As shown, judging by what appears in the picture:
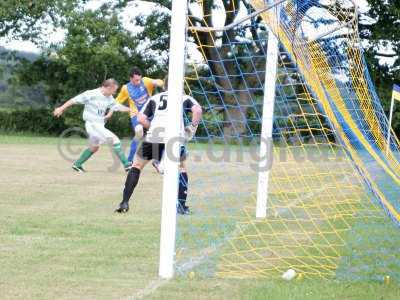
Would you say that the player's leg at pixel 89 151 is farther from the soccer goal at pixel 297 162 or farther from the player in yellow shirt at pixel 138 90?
the soccer goal at pixel 297 162

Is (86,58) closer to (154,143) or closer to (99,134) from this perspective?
(99,134)

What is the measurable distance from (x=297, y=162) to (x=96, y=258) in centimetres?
497

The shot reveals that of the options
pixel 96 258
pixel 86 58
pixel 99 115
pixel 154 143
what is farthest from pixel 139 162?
pixel 86 58

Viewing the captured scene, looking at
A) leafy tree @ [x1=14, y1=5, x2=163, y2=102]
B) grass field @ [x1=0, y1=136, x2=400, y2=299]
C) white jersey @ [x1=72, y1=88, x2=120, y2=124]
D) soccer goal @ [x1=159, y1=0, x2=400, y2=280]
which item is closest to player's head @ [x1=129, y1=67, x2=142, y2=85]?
white jersey @ [x1=72, y1=88, x2=120, y2=124]

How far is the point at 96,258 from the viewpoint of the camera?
637 cm

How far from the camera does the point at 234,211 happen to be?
9594mm

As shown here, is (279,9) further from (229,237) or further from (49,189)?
(49,189)

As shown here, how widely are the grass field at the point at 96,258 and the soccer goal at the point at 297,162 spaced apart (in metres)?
0.28

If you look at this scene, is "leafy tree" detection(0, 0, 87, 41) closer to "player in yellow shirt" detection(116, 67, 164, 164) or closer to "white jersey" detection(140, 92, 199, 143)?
"player in yellow shirt" detection(116, 67, 164, 164)

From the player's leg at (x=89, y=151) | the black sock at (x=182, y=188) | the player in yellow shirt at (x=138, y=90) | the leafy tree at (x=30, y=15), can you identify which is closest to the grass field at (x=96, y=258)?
the black sock at (x=182, y=188)

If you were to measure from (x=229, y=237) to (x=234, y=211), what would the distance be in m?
2.05

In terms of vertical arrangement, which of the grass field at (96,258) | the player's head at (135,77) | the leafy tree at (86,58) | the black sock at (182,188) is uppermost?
the leafy tree at (86,58)

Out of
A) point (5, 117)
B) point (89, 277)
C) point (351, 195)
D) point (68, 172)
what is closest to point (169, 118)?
point (89, 277)

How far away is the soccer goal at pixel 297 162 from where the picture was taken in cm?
614
